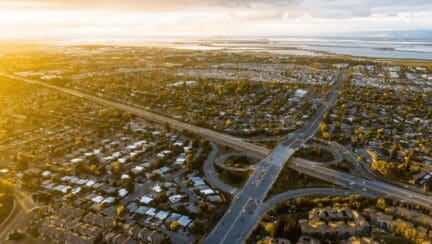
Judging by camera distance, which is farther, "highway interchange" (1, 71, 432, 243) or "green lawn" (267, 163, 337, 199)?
"green lawn" (267, 163, 337, 199)

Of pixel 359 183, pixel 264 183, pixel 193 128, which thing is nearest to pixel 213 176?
pixel 264 183

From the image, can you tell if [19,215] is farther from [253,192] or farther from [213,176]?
[253,192]

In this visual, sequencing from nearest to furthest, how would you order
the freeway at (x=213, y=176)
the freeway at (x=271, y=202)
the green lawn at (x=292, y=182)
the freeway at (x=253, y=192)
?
the freeway at (x=253, y=192)
the freeway at (x=271, y=202)
the green lawn at (x=292, y=182)
the freeway at (x=213, y=176)

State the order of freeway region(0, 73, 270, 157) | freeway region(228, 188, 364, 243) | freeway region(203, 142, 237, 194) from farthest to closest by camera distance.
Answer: freeway region(0, 73, 270, 157)
freeway region(203, 142, 237, 194)
freeway region(228, 188, 364, 243)

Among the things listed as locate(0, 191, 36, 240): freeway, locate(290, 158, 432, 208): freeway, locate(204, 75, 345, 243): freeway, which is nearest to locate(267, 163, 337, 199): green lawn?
locate(204, 75, 345, 243): freeway

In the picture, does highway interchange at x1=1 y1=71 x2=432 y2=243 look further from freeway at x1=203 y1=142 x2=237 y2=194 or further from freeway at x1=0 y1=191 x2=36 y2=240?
freeway at x1=0 y1=191 x2=36 y2=240

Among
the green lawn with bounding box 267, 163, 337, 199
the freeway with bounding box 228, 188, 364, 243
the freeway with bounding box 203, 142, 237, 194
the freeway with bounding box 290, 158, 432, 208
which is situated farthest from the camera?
the freeway with bounding box 203, 142, 237, 194

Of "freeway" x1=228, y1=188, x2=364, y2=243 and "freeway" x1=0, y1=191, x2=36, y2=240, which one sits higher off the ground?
"freeway" x1=228, y1=188, x2=364, y2=243

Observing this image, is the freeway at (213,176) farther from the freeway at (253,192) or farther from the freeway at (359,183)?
the freeway at (359,183)

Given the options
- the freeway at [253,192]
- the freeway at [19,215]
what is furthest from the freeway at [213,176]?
the freeway at [19,215]

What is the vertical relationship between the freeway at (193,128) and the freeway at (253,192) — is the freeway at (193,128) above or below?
above
